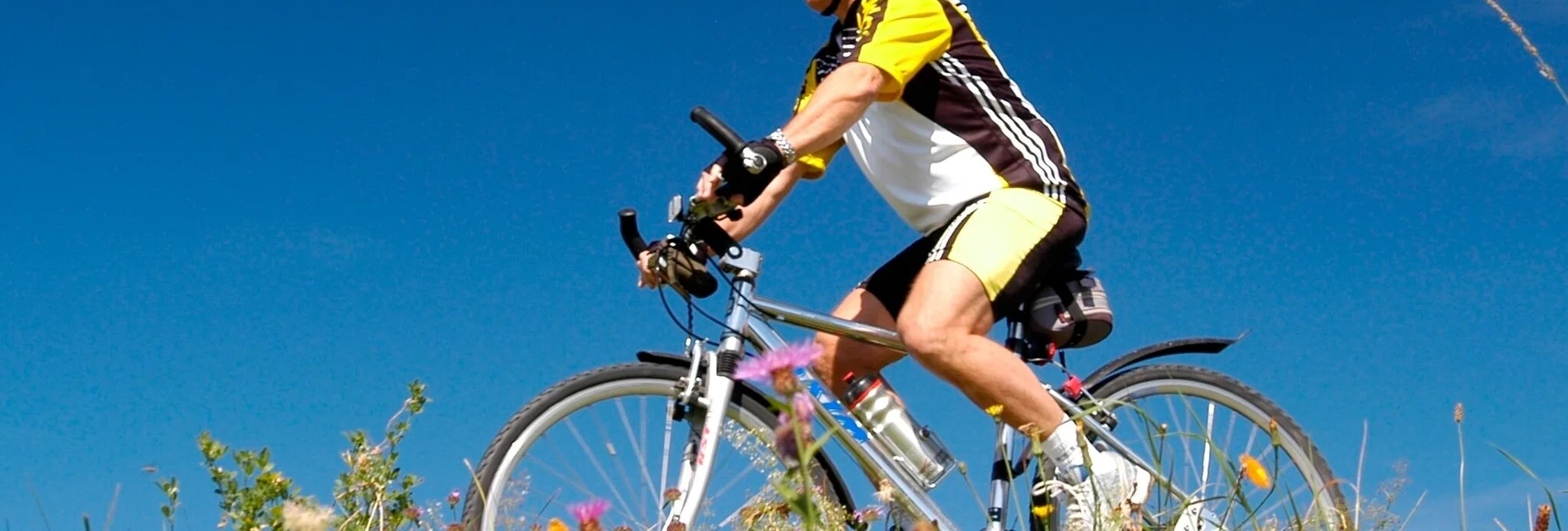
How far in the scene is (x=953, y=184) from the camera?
3.99m

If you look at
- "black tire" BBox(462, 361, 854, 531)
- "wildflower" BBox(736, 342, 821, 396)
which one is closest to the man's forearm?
"black tire" BBox(462, 361, 854, 531)

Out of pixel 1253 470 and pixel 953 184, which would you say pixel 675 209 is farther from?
pixel 1253 470

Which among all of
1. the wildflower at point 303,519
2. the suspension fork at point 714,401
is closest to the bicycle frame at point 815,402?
the suspension fork at point 714,401

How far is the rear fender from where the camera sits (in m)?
4.56

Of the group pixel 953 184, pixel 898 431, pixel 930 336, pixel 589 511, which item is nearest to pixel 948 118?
pixel 953 184

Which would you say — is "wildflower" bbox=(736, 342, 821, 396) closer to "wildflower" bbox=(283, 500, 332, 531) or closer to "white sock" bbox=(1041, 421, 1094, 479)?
"wildflower" bbox=(283, 500, 332, 531)

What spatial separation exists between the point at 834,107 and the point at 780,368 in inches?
92.9

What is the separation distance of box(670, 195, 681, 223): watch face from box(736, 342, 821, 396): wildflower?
2.07 meters

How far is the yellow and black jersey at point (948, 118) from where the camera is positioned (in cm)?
383

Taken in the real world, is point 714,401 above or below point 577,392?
below

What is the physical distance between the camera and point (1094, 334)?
424 centimetres

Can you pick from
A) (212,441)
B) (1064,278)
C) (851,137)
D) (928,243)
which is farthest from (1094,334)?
(212,441)

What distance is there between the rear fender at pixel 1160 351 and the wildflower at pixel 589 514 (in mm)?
3186

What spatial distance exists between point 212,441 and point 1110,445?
2469 mm
